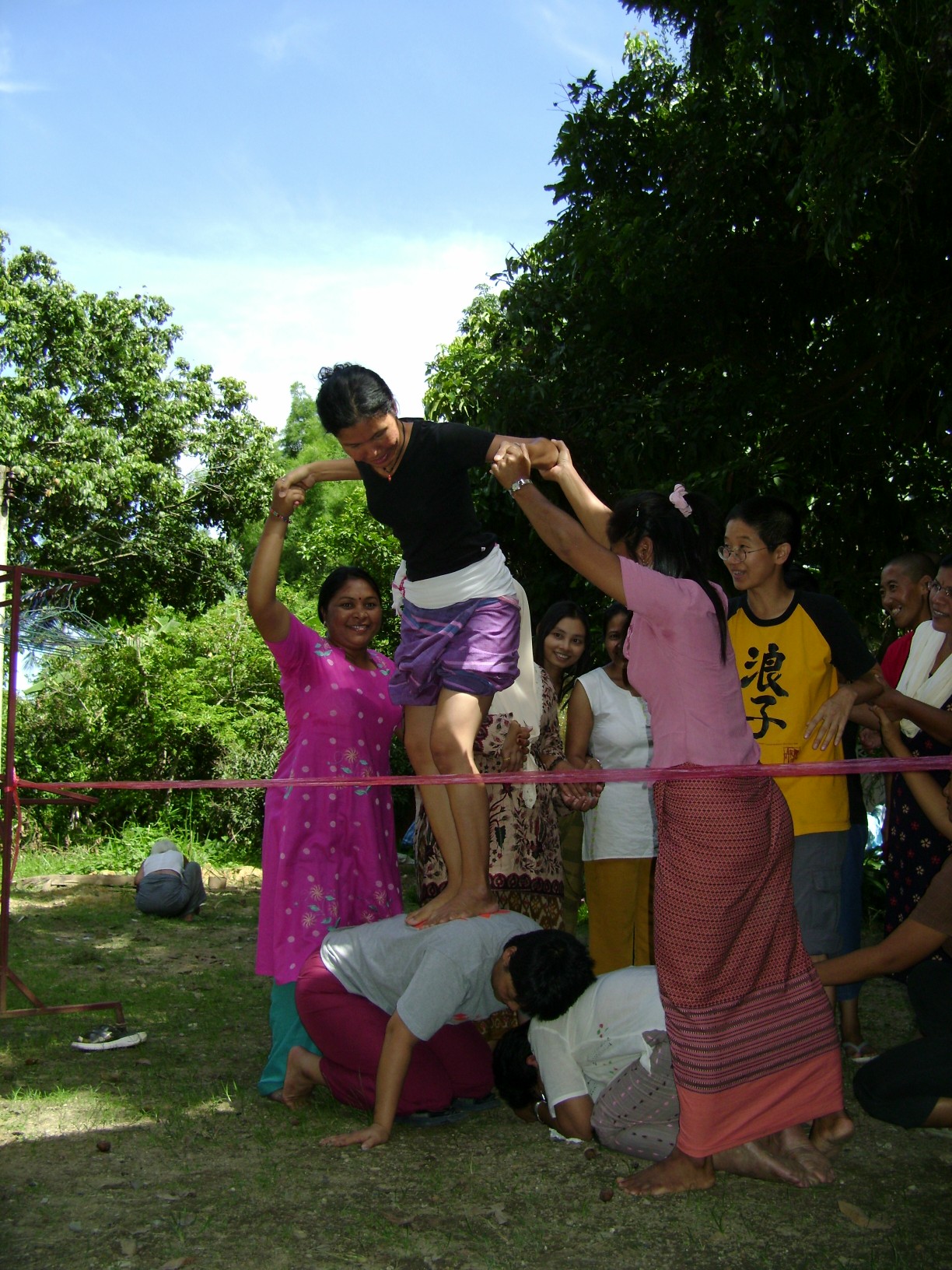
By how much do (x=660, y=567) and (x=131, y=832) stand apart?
8.78m

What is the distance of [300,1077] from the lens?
11.4ft

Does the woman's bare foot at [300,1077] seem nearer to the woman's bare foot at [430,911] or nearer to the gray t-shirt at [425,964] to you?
the gray t-shirt at [425,964]

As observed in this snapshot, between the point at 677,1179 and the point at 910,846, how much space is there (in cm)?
156

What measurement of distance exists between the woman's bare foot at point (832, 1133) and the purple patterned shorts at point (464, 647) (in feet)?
4.84

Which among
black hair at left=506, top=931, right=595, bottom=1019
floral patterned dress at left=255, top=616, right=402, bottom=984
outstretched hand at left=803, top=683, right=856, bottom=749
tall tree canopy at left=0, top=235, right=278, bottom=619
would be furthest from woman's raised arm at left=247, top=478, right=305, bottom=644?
tall tree canopy at left=0, top=235, right=278, bottom=619

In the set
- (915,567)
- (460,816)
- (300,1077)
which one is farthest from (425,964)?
(915,567)

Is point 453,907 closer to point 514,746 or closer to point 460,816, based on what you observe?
point 460,816

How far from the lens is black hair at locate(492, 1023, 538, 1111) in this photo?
10.6ft

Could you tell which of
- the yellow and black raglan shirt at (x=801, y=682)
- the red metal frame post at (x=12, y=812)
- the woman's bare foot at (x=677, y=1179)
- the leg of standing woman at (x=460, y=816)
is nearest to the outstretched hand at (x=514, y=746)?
the leg of standing woman at (x=460, y=816)

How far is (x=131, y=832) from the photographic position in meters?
10.4

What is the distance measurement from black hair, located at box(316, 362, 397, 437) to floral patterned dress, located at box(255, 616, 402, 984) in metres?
0.82

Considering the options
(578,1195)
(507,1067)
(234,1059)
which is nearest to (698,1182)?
(578,1195)

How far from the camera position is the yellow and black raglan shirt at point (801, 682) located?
3.31 meters

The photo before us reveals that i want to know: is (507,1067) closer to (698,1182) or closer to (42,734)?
(698,1182)
